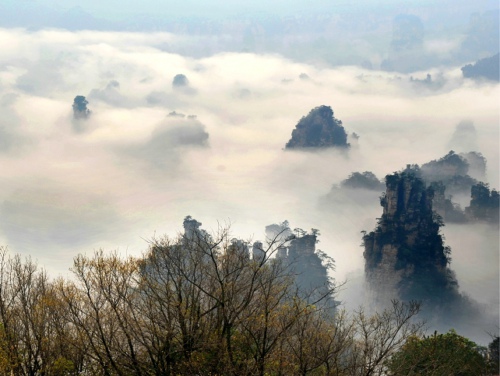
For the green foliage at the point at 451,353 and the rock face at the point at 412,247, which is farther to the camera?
the rock face at the point at 412,247

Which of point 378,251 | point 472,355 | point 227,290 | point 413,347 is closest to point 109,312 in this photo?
point 227,290

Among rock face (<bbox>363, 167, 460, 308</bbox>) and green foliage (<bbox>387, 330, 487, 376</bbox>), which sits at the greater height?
rock face (<bbox>363, 167, 460, 308</bbox>)

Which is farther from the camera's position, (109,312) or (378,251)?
(378,251)

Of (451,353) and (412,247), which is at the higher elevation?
(412,247)

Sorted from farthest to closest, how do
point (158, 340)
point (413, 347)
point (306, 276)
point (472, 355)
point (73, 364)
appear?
1. point (306, 276)
2. point (472, 355)
3. point (413, 347)
4. point (73, 364)
5. point (158, 340)

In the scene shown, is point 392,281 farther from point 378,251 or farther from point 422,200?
point 422,200

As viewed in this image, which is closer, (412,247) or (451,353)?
(451,353)

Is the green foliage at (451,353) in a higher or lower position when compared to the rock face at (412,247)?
lower

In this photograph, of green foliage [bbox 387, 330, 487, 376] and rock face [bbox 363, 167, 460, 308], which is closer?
green foliage [bbox 387, 330, 487, 376]
